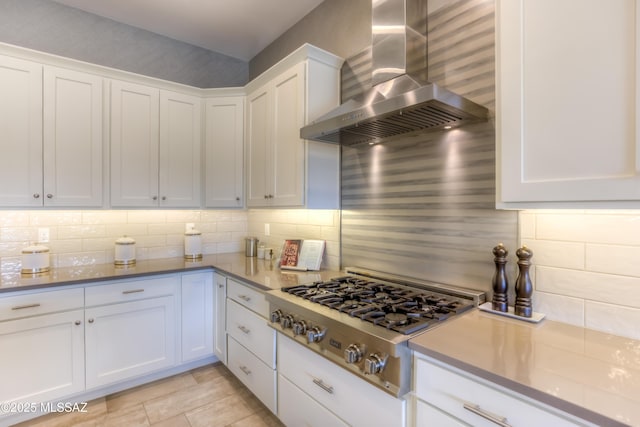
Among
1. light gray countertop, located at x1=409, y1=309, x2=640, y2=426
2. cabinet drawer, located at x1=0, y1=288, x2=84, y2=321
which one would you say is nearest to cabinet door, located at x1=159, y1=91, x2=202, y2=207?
cabinet drawer, located at x1=0, y1=288, x2=84, y2=321

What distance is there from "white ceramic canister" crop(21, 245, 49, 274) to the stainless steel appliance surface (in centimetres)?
175

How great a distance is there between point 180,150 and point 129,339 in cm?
158

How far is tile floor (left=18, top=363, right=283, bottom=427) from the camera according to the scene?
1.99m

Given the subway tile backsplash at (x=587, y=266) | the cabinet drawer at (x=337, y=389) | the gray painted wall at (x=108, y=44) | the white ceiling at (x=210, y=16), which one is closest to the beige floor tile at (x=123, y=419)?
the cabinet drawer at (x=337, y=389)

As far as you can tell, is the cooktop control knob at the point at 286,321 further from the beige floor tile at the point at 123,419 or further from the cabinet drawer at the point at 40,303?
the cabinet drawer at the point at 40,303

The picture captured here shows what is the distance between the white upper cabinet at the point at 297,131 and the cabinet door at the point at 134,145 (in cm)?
94

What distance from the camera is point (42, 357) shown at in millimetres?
1965

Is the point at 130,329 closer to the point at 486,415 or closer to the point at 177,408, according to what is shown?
the point at 177,408

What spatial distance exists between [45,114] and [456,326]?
2.90 meters

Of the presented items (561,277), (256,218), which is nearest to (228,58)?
(256,218)

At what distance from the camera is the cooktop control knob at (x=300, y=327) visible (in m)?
1.50

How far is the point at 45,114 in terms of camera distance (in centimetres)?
221

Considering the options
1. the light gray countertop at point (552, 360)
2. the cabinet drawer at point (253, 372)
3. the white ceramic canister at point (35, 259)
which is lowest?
the cabinet drawer at point (253, 372)

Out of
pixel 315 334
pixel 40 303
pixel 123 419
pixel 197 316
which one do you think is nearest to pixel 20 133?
pixel 40 303
